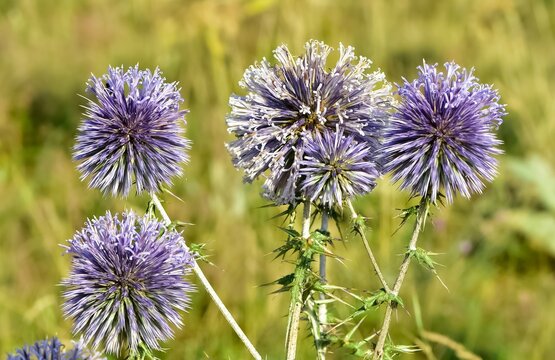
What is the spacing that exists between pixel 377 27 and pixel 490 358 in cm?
288

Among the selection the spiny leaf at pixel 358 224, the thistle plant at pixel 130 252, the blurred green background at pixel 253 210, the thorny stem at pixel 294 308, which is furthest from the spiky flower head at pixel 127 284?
the blurred green background at pixel 253 210

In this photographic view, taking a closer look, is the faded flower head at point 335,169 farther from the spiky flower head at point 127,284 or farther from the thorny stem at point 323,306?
the spiky flower head at point 127,284

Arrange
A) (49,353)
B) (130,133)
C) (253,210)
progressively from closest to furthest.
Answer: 1. (49,353)
2. (130,133)
3. (253,210)

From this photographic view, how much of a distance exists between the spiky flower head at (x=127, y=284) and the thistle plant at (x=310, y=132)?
0.26m

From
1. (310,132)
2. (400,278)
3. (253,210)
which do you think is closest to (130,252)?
(310,132)

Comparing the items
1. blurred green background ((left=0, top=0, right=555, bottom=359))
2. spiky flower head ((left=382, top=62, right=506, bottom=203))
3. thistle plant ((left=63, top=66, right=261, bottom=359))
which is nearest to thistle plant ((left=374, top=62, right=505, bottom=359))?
spiky flower head ((left=382, top=62, right=506, bottom=203))

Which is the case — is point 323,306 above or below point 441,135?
below

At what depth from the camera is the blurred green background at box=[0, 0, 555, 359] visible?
444 cm

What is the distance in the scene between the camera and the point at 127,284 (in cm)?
183

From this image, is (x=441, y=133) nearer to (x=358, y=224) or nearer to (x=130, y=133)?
(x=358, y=224)

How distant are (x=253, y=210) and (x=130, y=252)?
3.59 meters

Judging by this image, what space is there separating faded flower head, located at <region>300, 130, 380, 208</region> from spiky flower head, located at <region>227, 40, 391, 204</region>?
3cm

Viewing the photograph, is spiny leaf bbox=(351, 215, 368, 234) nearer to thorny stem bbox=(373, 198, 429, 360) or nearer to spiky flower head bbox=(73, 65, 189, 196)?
thorny stem bbox=(373, 198, 429, 360)

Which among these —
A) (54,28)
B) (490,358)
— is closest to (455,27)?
(54,28)
